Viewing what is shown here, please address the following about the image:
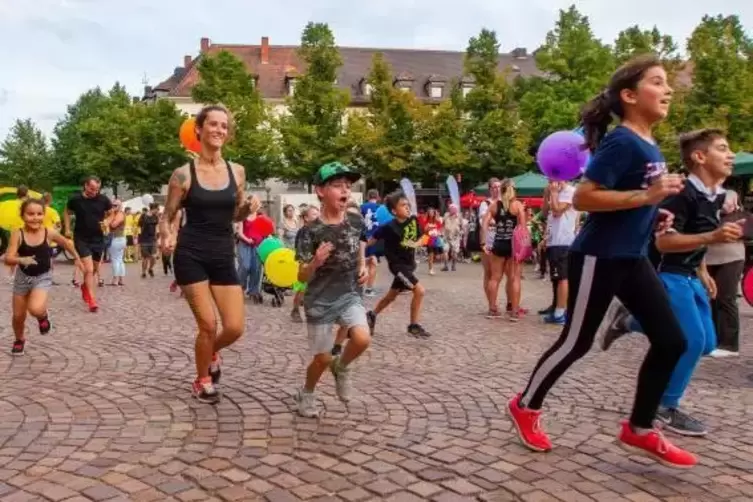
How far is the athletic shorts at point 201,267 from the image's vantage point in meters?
5.05

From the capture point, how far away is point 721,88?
34844 millimetres

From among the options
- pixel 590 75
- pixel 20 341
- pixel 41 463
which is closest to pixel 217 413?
pixel 41 463

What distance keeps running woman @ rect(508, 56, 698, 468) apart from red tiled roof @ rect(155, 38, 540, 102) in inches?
2165

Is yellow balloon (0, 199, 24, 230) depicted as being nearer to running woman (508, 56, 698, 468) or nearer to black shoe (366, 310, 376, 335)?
black shoe (366, 310, 376, 335)

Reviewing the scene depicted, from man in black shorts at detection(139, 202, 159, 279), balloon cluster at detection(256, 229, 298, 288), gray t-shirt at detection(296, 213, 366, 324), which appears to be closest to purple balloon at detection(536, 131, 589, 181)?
gray t-shirt at detection(296, 213, 366, 324)

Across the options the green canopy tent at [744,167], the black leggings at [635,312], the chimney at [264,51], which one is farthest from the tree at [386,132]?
the black leggings at [635,312]

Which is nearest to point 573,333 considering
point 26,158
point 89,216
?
point 89,216

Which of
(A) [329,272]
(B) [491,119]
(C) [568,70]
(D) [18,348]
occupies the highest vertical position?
(C) [568,70]

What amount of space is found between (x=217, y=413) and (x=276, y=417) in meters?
0.40

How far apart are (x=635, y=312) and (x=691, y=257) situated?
101 cm

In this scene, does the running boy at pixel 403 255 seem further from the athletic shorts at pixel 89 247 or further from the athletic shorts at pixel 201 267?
the athletic shorts at pixel 89 247

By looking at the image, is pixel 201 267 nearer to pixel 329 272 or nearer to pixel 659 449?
pixel 329 272

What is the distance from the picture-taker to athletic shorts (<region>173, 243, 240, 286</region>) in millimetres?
5047

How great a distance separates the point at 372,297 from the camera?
12633mm
